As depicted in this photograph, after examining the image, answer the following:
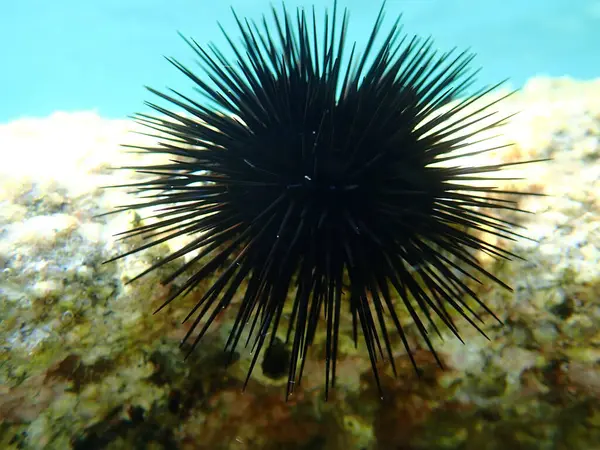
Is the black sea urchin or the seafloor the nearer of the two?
the black sea urchin

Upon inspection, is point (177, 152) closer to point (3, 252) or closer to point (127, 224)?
point (127, 224)

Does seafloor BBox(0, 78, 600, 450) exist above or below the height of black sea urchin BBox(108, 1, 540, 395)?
below

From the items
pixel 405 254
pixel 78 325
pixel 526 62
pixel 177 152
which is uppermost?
pixel 526 62

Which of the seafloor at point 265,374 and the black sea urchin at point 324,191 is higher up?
the black sea urchin at point 324,191

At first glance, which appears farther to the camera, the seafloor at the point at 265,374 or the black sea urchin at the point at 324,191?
the seafloor at the point at 265,374

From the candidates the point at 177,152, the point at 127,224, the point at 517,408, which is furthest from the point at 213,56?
the point at 517,408

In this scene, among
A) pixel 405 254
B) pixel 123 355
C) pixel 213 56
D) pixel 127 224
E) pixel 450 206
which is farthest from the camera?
pixel 127 224

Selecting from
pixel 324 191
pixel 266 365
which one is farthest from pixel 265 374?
pixel 324 191

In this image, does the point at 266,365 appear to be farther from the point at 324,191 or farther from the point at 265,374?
the point at 324,191
